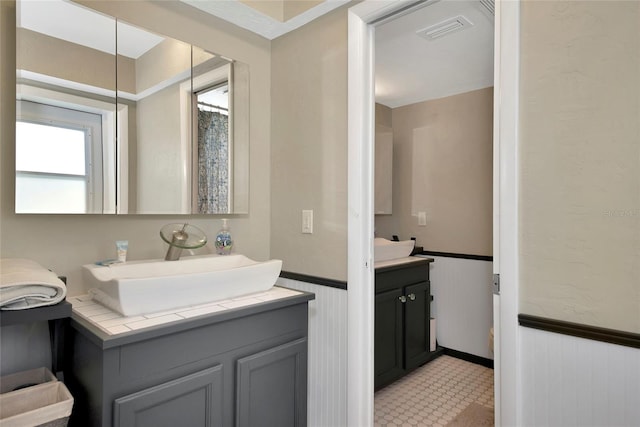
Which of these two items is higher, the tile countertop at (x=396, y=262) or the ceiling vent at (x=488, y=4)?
the ceiling vent at (x=488, y=4)

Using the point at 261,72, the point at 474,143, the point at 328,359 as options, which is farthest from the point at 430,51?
the point at 328,359

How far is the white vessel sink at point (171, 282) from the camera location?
115 centimetres

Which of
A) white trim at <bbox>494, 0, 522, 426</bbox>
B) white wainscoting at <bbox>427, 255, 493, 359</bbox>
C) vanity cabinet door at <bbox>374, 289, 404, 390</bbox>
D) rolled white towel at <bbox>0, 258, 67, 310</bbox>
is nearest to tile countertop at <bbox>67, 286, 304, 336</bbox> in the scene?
rolled white towel at <bbox>0, 258, 67, 310</bbox>

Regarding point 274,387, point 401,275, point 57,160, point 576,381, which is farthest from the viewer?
point 401,275

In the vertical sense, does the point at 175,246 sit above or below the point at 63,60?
below

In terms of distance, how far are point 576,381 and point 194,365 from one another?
118 centimetres

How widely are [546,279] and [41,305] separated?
1.45 m

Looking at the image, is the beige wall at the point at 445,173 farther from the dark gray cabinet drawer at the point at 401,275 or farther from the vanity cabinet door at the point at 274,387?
the vanity cabinet door at the point at 274,387

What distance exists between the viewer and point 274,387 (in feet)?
4.76

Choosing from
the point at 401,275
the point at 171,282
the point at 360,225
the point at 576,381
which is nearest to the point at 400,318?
the point at 401,275

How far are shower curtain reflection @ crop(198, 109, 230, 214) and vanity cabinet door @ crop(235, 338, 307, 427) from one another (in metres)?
0.75

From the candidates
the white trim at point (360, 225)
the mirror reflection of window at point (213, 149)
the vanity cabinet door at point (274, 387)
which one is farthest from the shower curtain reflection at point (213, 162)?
the vanity cabinet door at point (274, 387)

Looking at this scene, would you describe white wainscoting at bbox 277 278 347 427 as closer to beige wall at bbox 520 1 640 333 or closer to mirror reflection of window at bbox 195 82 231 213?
mirror reflection of window at bbox 195 82 231 213

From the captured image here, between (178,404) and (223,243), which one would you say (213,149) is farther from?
(178,404)
